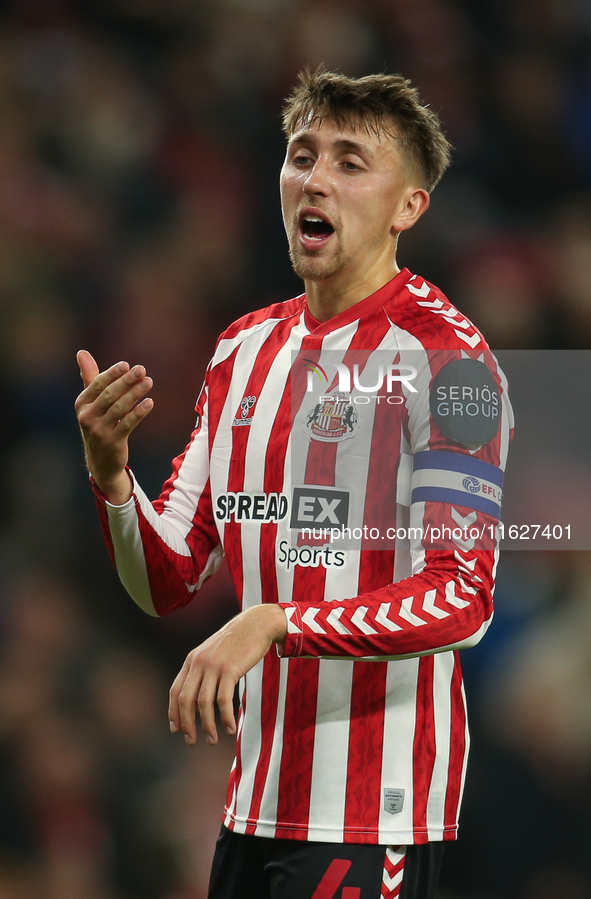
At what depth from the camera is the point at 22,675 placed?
259cm

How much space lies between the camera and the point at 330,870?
129cm

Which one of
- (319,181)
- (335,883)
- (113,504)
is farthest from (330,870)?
(319,181)

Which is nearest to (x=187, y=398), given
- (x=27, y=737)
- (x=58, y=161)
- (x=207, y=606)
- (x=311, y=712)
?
(x=207, y=606)

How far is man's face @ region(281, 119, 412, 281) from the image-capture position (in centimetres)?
151

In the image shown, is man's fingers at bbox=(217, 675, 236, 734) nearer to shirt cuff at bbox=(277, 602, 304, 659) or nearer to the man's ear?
shirt cuff at bbox=(277, 602, 304, 659)

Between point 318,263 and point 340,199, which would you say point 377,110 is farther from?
point 318,263

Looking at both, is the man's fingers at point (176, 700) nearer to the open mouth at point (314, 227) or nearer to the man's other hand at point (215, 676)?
the man's other hand at point (215, 676)

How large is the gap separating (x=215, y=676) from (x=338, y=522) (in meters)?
0.38

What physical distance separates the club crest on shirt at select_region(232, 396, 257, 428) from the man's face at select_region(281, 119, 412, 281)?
0.21m

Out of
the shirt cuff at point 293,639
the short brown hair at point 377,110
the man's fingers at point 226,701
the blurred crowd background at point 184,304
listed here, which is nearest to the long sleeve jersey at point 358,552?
the shirt cuff at point 293,639

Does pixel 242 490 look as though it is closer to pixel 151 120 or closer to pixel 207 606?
pixel 207 606

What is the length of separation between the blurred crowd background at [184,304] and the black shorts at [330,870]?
1.12m

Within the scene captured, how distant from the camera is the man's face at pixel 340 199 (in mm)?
1509
